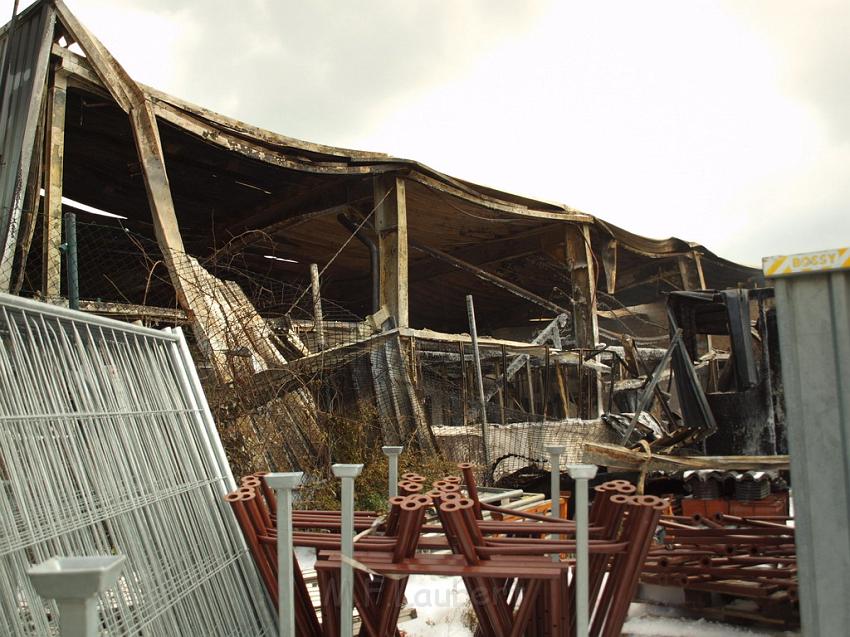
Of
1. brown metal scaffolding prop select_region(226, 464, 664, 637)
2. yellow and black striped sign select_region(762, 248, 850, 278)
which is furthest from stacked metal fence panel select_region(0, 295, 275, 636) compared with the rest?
yellow and black striped sign select_region(762, 248, 850, 278)

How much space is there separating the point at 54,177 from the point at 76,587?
8.04 metres

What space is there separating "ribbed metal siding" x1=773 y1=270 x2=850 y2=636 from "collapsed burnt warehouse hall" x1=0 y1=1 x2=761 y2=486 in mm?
5305

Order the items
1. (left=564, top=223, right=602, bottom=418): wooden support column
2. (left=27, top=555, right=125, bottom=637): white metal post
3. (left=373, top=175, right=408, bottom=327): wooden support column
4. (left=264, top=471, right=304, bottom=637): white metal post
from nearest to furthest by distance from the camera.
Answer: (left=27, top=555, right=125, bottom=637): white metal post
(left=264, top=471, right=304, bottom=637): white metal post
(left=373, top=175, right=408, bottom=327): wooden support column
(left=564, top=223, right=602, bottom=418): wooden support column

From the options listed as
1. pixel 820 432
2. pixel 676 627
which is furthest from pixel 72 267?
pixel 820 432

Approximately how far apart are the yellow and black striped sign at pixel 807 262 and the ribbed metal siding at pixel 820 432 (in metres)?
0.03

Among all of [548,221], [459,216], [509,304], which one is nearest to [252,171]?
[459,216]

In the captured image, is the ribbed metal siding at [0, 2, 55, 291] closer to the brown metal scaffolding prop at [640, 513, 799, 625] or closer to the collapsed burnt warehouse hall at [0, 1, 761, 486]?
the collapsed burnt warehouse hall at [0, 1, 761, 486]

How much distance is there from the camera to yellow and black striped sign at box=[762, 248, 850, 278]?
2.59 metres

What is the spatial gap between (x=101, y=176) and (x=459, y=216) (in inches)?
262

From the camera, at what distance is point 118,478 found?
357cm

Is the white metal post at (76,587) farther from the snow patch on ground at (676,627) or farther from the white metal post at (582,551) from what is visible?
the snow patch on ground at (676,627)

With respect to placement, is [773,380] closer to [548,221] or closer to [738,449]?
[738,449]

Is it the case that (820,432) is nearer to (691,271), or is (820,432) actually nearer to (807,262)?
(807,262)

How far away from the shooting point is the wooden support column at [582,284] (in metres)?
15.3
